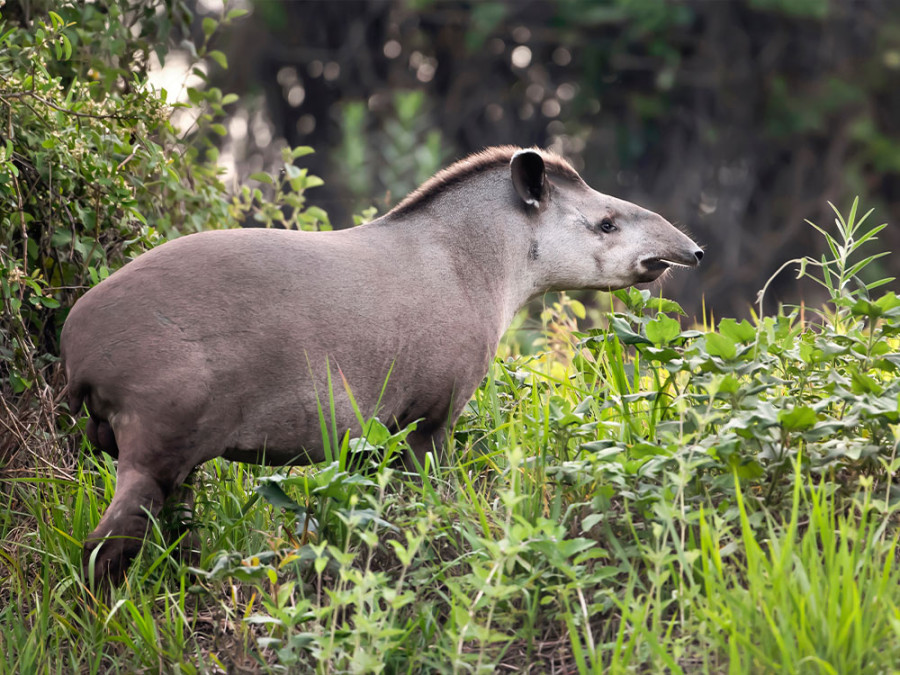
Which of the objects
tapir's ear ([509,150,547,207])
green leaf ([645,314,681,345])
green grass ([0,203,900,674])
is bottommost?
green grass ([0,203,900,674])

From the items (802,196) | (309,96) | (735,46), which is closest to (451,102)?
(309,96)

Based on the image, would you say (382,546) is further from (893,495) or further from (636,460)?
(893,495)

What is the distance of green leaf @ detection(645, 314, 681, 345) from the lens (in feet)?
12.1

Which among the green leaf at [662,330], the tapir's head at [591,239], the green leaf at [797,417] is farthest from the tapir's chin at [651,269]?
the green leaf at [797,417]

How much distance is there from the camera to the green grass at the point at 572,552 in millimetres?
2709

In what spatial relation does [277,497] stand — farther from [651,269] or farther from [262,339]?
[651,269]

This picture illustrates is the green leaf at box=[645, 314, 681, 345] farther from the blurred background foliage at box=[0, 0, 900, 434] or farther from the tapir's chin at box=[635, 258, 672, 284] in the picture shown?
the blurred background foliage at box=[0, 0, 900, 434]

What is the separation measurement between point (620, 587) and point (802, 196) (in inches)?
442

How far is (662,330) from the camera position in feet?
12.1

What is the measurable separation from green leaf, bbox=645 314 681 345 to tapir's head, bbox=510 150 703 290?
0.66 meters

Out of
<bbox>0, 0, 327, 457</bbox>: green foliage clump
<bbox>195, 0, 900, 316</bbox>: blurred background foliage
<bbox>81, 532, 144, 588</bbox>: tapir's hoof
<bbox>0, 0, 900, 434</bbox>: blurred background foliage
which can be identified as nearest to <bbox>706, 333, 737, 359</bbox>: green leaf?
<bbox>81, 532, 144, 588</bbox>: tapir's hoof

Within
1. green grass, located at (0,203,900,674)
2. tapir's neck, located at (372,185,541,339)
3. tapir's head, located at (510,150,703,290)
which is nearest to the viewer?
green grass, located at (0,203,900,674)

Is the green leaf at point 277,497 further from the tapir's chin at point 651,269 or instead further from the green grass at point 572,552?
the tapir's chin at point 651,269

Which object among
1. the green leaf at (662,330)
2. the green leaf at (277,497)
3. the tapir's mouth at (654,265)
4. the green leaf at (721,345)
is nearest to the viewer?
the green leaf at (277,497)
